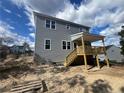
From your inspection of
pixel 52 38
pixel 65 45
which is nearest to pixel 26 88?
pixel 52 38

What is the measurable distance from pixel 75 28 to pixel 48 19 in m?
5.03

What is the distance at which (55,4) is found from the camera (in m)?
18.9

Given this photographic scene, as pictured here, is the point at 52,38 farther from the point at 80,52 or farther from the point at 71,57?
the point at 80,52

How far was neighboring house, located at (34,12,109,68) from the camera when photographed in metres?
15.8

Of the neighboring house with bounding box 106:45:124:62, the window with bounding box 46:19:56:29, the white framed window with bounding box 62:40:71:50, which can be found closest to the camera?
the window with bounding box 46:19:56:29

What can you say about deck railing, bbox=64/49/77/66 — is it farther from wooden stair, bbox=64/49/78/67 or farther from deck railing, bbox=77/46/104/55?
deck railing, bbox=77/46/104/55

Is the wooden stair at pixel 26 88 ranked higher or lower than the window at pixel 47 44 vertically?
lower

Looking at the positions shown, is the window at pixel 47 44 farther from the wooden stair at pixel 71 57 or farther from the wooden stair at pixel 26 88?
the wooden stair at pixel 26 88

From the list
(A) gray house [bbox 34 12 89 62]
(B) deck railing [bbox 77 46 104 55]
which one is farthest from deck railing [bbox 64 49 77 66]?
(A) gray house [bbox 34 12 89 62]

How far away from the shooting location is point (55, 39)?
57.3ft

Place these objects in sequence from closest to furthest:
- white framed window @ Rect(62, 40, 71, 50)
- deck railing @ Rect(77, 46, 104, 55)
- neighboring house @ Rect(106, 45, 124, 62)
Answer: deck railing @ Rect(77, 46, 104, 55), white framed window @ Rect(62, 40, 71, 50), neighboring house @ Rect(106, 45, 124, 62)

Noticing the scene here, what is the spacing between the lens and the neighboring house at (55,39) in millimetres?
15812

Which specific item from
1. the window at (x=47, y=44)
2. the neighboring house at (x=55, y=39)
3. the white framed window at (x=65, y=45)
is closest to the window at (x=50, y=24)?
the neighboring house at (x=55, y=39)

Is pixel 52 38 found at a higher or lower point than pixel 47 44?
higher
